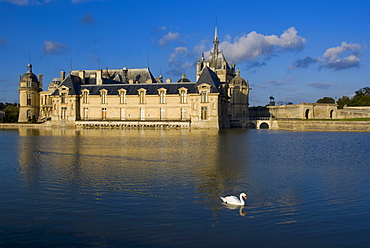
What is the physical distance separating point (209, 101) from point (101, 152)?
33268 millimetres

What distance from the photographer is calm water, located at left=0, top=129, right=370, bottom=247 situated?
8211mm

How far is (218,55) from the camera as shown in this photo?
3442 inches

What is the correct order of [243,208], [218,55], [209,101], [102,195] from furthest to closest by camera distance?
[218,55] < [209,101] < [102,195] < [243,208]

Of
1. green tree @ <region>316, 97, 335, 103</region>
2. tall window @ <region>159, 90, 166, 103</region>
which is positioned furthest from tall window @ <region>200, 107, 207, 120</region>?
green tree @ <region>316, 97, 335, 103</region>

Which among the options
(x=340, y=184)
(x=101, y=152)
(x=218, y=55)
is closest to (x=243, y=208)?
(x=340, y=184)

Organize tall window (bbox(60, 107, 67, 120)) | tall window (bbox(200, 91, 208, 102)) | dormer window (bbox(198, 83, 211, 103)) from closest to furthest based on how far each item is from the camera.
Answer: dormer window (bbox(198, 83, 211, 103)), tall window (bbox(200, 91, 208, 102)), tall window (bbox(60, 107, 67, 120))

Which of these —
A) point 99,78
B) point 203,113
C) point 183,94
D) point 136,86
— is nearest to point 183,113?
point 183,94

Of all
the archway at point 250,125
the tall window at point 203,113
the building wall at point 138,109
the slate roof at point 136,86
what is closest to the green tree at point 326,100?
the archway at point 250,125

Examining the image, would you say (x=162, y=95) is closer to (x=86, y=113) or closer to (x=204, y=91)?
(x=204, y=91)

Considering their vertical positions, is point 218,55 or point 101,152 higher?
point 218,55

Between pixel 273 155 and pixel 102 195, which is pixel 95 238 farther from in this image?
pixel 273 155

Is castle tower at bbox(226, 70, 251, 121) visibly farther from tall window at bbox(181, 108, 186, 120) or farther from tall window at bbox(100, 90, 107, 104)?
tall window at bbox(100, 90, 107, 104)

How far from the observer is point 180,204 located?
1073 centimetres

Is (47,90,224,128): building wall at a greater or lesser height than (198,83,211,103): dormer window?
lesser
